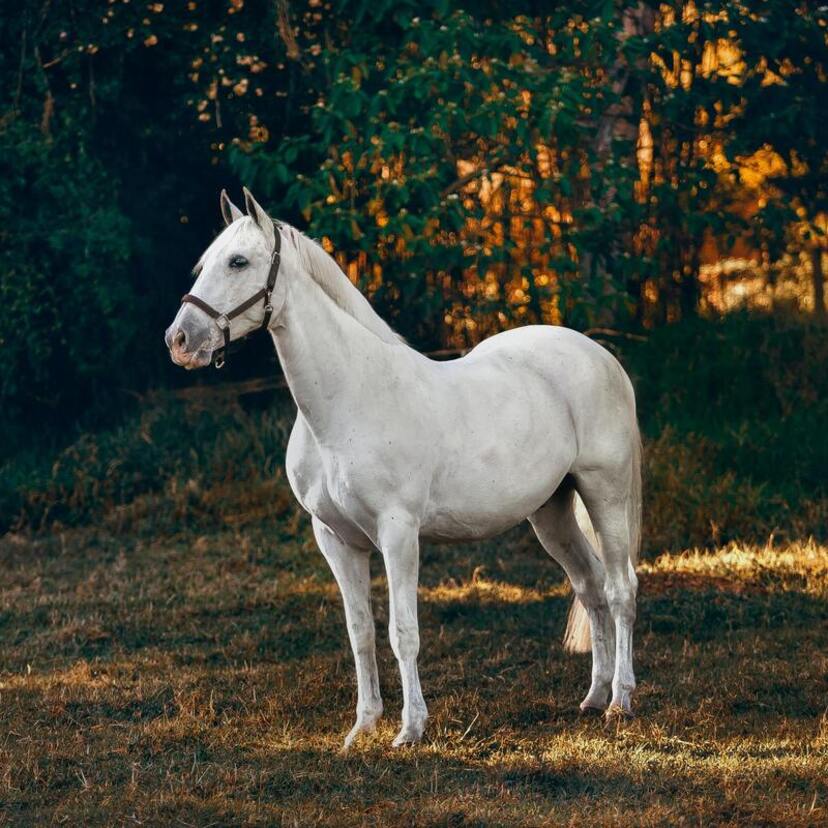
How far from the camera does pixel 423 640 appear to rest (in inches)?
264

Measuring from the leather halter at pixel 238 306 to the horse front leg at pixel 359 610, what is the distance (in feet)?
2.75

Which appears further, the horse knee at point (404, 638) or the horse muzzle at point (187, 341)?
the horse knee at point (404, 638)

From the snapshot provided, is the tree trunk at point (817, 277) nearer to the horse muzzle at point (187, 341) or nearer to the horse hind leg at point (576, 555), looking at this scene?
the horse hind leg at point (576, 555)

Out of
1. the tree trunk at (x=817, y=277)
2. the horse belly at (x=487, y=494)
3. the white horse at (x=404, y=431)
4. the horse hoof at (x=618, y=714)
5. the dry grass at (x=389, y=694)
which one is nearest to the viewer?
the dry grass at (x=389, y=694)

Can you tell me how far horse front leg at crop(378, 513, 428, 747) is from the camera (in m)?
4.86

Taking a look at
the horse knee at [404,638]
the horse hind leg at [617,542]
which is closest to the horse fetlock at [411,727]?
the horse knee at [404,638]

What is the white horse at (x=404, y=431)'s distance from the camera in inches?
185

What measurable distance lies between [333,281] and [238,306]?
45cm

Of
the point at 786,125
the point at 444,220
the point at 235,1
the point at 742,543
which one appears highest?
the point at 235,1

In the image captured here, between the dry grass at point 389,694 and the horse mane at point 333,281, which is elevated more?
the horse mane at point 333,281

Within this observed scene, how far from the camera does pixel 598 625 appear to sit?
5770 mm

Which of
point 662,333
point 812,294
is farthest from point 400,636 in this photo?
point 812,294

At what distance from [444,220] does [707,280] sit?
2959 mm

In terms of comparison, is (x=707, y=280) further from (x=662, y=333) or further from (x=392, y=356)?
(x=392, y=356)
